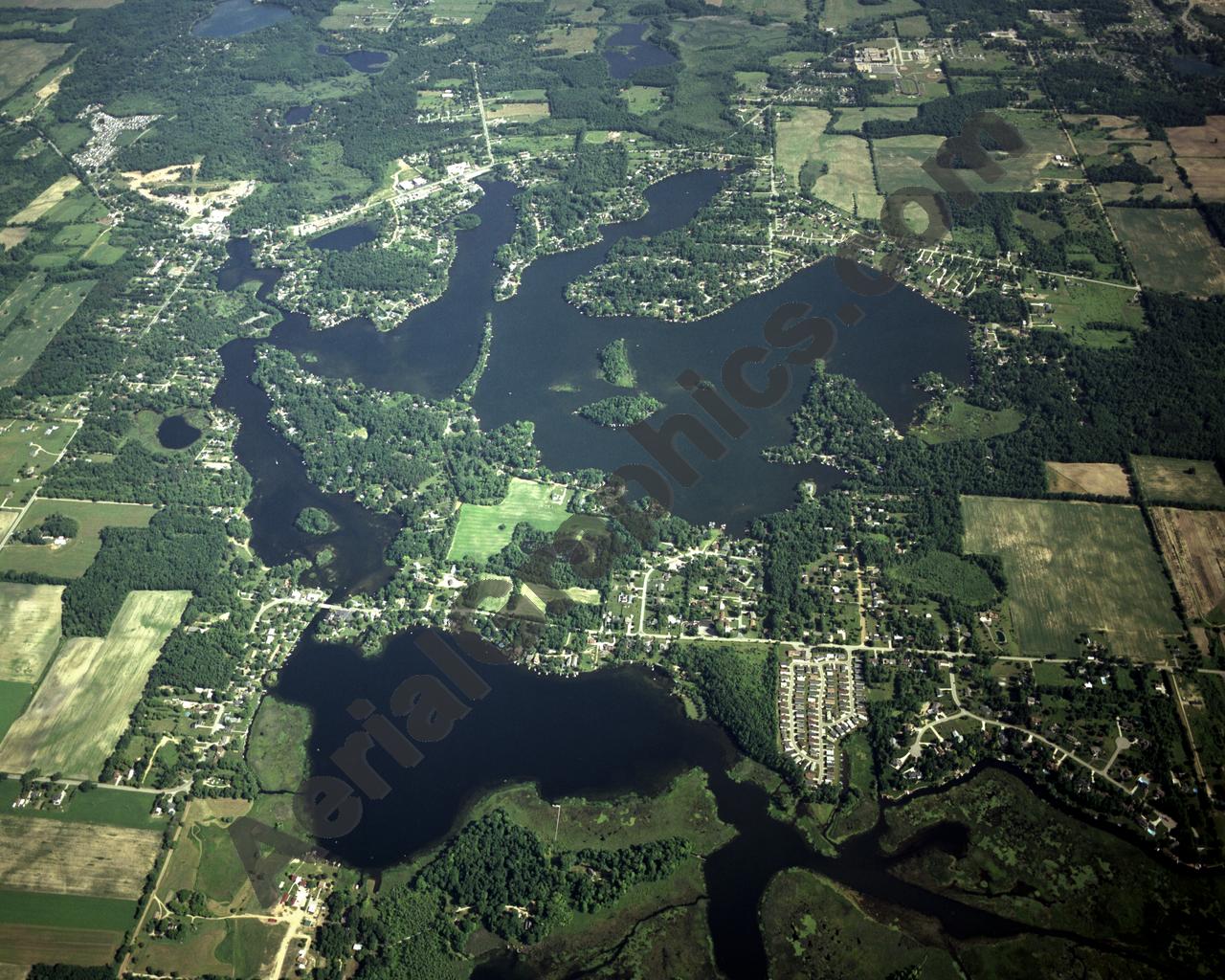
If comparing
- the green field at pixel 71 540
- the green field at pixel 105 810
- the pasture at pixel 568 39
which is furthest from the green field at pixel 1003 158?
the green field at pixel 105 810

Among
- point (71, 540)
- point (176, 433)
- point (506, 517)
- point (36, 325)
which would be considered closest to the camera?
point (506, 517)

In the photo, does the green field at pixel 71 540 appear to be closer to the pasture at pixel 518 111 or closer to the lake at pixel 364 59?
the pasture at pixel 518 111

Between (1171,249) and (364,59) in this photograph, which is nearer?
(1171,249)

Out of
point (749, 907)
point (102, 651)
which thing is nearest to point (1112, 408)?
point (749, 907)

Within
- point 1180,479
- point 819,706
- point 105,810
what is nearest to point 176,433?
point 105,810

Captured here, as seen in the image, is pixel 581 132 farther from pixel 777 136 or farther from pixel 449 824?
pixel 449 824

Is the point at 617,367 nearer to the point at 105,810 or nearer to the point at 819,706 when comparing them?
the point at 819,706
